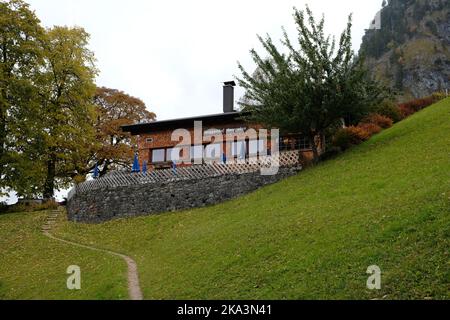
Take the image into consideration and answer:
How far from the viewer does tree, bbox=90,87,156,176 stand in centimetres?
4978

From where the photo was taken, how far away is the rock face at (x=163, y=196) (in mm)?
30953

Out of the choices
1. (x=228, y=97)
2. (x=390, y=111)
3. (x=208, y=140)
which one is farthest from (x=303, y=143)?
(x=228, y=97)

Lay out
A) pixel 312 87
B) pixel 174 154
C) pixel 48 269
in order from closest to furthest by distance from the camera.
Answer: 1. pixel 48 269
2. pixel 312 87
3. pixel 174 154

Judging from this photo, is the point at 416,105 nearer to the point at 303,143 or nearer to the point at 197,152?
the point at 303,143

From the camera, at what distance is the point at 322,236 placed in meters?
15.4

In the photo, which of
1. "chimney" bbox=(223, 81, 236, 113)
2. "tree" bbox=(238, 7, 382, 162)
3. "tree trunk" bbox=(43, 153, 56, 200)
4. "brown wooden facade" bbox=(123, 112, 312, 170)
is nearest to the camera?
"tree" bbox=(238, 7, 382, 162)

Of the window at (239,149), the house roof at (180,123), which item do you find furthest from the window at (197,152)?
the window at (239,149)

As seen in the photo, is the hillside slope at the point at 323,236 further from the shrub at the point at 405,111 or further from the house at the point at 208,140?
the shrub at the point at 405,111

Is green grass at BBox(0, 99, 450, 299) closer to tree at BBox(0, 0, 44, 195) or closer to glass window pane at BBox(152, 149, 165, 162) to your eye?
tree at BBox(0, 0, 44, 195)

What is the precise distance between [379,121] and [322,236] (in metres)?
22.9

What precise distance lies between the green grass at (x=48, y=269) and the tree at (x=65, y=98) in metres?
11.1

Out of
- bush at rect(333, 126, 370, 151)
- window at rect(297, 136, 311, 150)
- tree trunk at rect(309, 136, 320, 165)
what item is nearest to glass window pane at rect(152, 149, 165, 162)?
window at rect(297, 136, 311, 150)

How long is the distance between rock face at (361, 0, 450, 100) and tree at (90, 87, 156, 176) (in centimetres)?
9474
